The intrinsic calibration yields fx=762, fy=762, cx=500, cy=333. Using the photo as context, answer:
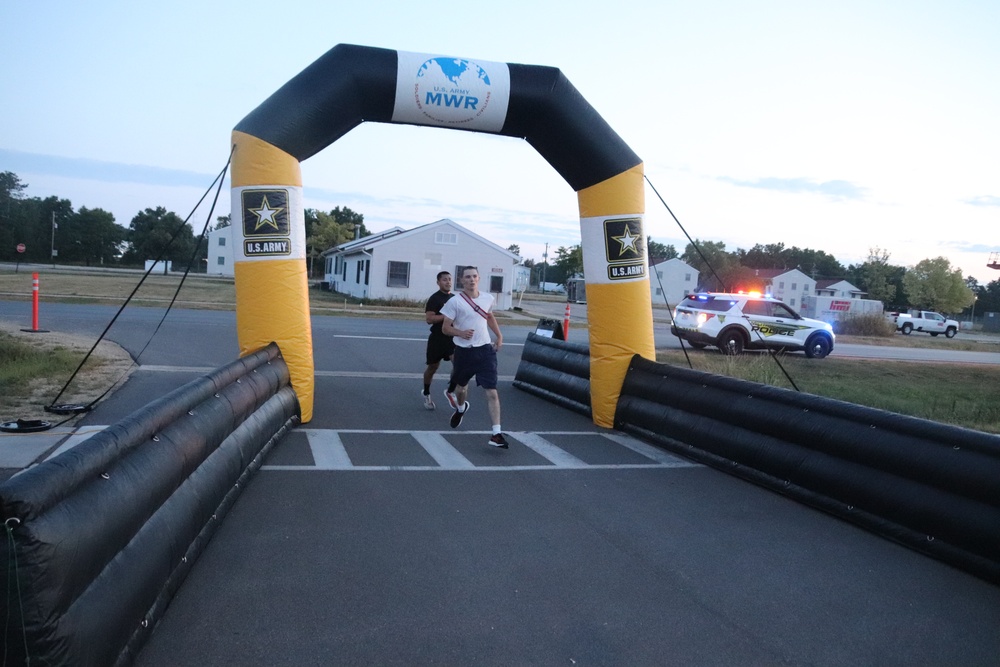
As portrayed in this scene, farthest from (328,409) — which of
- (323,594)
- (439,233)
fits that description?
(439,233)

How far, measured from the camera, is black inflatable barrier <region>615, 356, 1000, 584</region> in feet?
16.8

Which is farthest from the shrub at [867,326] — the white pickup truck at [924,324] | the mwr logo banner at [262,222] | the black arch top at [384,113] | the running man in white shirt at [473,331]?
the mwr logo banner at [262,222]

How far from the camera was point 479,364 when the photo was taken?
327 inches

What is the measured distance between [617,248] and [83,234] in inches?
3627

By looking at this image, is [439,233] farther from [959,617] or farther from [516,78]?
[959,617]

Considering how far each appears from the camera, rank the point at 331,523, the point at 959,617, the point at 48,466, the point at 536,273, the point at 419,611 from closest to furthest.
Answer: the point at 48,466 → the point at 419,611 → the point at 959,617 → the point at 331,523 → the point at 536,273

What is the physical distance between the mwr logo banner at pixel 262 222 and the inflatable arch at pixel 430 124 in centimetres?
1

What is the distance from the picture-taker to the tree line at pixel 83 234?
82.3m

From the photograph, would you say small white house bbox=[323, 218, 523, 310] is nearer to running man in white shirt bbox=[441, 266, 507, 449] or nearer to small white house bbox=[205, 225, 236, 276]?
running man in white shirt bbox=[441, 266, 507, 449]

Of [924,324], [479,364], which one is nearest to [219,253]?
[924,324]

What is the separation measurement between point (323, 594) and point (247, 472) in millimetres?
2244

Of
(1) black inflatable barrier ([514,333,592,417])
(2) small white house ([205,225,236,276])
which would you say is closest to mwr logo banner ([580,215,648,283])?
(1) black inflatable barrier ([514,333,592,417])

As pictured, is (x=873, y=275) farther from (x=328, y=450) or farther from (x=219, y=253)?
(x=328, y=450)

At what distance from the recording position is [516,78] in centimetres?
920
